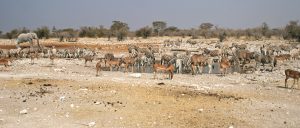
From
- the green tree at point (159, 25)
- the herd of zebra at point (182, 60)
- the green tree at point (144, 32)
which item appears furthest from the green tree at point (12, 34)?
the herd of zebra at point (182, 60)

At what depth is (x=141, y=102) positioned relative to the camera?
Result: 1730 cm

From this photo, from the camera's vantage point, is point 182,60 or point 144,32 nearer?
Result: point 182,60

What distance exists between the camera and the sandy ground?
14977 millimetres

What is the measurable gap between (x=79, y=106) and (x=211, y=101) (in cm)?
512

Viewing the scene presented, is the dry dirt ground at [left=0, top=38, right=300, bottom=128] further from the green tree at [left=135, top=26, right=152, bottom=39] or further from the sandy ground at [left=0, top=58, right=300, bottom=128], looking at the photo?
the green tree at [left=135, top=26, right=152, bottom=39]

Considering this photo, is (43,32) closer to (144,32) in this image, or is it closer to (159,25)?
(144,32)

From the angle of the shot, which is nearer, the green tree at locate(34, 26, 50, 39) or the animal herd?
the animal herd

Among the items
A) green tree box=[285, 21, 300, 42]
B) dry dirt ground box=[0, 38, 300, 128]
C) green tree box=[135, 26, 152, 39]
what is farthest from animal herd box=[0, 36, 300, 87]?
green tree box=[135, 26, 152, 39]

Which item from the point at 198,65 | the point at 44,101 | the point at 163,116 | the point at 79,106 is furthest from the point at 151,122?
the point at 198,65

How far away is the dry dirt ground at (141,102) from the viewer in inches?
589

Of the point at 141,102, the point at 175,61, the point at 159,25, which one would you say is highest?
the point at 159,25

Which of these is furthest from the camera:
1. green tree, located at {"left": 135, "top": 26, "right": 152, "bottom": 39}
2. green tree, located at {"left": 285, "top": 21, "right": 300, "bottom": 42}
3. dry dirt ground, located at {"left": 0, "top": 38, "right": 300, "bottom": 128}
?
green tree, located at {"left": 135, "top": 26, "right": 152, "bottom": 39}

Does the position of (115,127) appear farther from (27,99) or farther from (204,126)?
(27,99)

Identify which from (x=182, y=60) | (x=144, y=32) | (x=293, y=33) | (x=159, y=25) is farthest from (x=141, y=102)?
(x=159, y=25)
